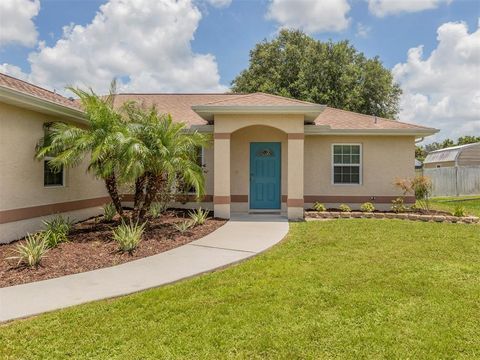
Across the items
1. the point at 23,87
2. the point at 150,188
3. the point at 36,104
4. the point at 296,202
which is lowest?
the point at 296,202

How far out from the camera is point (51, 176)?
31.4ft

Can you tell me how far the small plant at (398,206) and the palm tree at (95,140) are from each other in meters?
9.69

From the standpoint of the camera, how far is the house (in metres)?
8.73

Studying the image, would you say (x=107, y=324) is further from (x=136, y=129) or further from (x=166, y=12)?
(x=166, y=12)

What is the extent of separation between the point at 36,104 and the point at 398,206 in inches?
466

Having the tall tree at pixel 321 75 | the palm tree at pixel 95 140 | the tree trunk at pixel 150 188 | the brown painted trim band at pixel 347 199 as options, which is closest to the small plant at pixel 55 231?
the palm tree at pixel 95 140

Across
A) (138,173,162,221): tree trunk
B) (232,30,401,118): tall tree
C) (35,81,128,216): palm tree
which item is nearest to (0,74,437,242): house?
(35,81,128,216): palm tree


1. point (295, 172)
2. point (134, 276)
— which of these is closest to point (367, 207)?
point (295, 172)

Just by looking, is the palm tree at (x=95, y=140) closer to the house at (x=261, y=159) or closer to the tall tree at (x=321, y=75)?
the house at (x=261, y=159)

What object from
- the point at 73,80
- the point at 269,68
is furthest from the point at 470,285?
the point at 269,68

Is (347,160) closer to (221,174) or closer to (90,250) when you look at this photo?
(221,174)

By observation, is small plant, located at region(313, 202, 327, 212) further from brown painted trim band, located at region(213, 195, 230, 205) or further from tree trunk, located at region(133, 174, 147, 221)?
tree trunk, located at region(133, 174, 147, 221)

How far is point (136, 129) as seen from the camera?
333 inches

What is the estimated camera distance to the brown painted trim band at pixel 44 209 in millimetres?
7849
